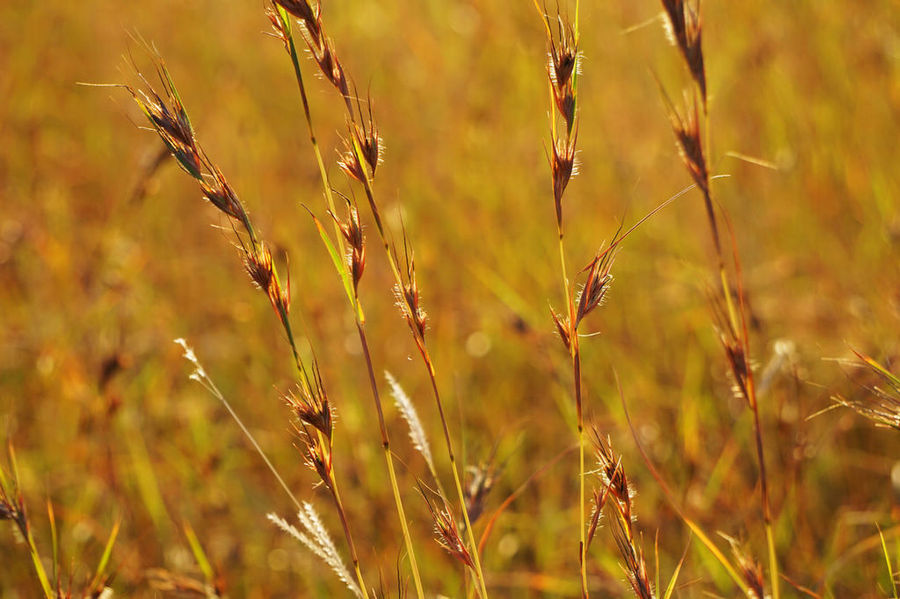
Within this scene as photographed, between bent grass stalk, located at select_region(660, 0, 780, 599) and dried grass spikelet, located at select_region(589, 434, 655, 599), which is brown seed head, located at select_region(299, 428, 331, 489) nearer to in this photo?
dried grass spikelet, located at select_region(589, 434, 655, 599)

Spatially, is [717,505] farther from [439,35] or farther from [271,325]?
[439,35]

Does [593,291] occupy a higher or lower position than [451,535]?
higher

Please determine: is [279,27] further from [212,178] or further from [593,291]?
[593,291]

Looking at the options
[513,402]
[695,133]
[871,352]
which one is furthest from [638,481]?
[695,133]

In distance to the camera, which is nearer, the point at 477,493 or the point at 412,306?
the point at 412,306

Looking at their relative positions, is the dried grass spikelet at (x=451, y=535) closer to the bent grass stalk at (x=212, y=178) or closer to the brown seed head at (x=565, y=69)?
the bent grass stalk at (x=212, y=178)

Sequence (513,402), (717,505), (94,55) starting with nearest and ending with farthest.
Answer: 1. (717,505)
2. (513,402)
3. (94,55)

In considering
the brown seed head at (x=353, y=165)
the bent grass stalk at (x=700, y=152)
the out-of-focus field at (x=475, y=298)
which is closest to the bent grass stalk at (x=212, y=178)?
the brown seed head at (x=353, y=165)

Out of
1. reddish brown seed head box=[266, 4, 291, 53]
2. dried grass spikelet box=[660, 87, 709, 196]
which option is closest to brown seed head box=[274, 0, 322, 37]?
reddish brown seed head box=[266, 4, 291, 53]

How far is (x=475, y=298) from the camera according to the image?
2342 millimetres

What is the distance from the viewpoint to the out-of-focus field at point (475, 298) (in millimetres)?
1629

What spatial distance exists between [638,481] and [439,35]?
2.27m

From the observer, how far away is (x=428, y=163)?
275cm

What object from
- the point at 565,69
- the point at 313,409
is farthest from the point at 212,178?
the point at 565,69
